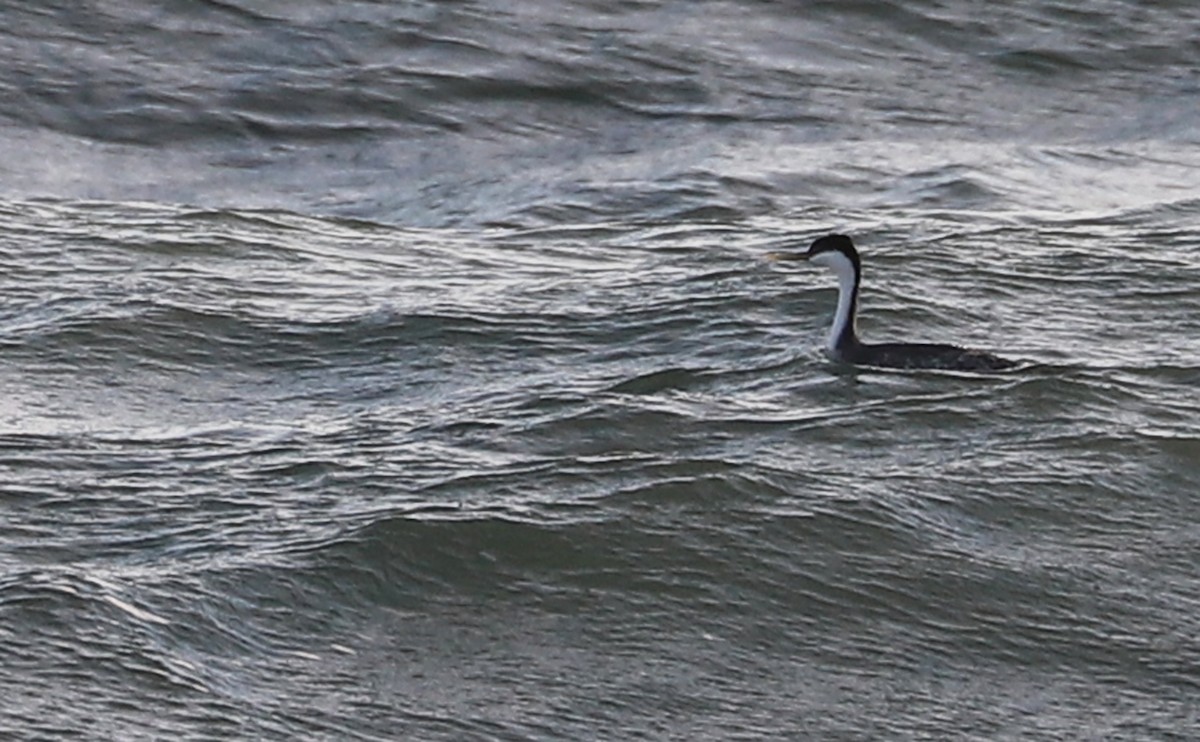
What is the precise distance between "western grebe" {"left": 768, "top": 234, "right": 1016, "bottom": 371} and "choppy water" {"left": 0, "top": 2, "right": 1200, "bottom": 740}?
0.12m

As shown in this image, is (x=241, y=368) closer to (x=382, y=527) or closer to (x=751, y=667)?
(x=382, y=527)

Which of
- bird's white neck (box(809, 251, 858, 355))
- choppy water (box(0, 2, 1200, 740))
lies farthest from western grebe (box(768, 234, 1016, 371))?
choppy water (box(0, 2, 1200, 740))

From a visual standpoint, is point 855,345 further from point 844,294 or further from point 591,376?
point 591,376

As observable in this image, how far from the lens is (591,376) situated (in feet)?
37.2

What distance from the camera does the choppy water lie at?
8078mm

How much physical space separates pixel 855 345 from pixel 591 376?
1.40 metres

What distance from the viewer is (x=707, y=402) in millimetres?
10977

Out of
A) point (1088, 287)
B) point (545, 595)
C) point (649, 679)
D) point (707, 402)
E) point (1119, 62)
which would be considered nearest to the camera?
point (649, 679)

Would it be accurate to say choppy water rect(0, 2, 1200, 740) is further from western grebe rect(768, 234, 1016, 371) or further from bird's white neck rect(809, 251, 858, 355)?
bird's white neck rect(809, 251, 858, 355)

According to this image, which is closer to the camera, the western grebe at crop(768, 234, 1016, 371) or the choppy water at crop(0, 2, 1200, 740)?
the choppy water at crop(0, 2, 1200, 740)

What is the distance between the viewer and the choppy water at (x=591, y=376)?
808cm

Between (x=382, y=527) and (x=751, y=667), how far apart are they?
5.15ft

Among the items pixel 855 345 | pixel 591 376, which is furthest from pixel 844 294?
pixel 591 376

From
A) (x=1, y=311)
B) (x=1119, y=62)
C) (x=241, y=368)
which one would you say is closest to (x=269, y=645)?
(x=241, y=368)
